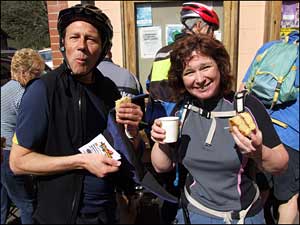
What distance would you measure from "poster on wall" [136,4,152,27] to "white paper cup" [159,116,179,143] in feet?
9.15

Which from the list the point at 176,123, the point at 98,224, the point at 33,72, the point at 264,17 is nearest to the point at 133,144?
the point at 176,123

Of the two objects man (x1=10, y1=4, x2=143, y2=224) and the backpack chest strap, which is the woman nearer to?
the backpack chest strap

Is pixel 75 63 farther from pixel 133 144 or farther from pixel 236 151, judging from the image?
pixel 236 151

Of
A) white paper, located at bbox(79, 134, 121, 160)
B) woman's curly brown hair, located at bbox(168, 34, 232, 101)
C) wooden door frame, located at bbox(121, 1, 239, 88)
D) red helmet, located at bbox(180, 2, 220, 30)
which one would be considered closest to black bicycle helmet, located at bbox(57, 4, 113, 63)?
woman's curly brown hair, located at bbox(168, 34, 232, 101)

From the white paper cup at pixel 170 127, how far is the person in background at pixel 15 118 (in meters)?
2.01

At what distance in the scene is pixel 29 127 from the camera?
5.27 ft

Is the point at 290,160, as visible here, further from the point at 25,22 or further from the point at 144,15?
the point at 25,22

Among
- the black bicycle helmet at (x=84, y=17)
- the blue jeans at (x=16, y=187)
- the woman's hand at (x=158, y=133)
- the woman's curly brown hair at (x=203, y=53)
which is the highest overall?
the black bicycle helmet at (x=84, y=17)

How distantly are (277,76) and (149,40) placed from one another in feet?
6.60

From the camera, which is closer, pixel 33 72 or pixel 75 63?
pixel 75 63

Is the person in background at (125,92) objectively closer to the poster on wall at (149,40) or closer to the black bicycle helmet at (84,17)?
the black bicycle helmet at (84,17)

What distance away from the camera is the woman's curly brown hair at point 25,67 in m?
3.51

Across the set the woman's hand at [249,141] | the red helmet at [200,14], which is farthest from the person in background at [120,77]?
the woman's hand at [249,141]

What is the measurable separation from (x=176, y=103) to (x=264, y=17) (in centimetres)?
266
